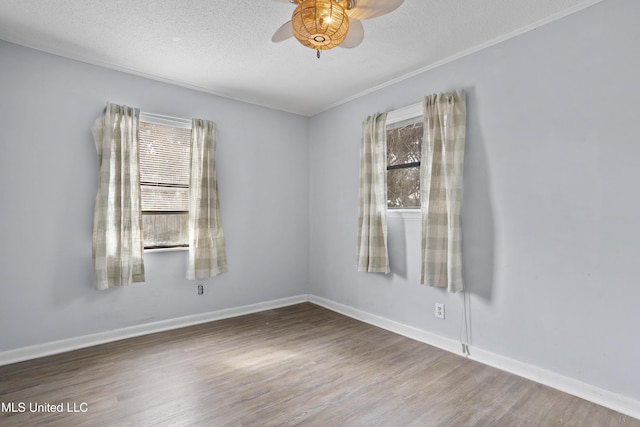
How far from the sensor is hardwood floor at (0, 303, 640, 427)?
1967 millimetres

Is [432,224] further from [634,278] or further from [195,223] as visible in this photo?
[195,223]

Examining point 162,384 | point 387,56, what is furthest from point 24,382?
point 387,56

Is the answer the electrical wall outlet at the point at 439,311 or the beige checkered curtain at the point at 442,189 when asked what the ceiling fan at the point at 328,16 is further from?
the electrical wall outlet at the point at 439,311

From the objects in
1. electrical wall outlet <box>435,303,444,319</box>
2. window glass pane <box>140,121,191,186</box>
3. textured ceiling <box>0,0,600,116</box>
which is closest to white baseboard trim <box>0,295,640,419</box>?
electrical wall outlet <box>435,303,444,319</box>

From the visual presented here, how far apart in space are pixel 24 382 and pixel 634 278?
13.4 ft

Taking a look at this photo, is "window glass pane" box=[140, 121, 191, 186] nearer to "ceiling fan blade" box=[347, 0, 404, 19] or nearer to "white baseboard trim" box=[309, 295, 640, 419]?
"ceiling fan blade" box=[347, 0, 404, 19]

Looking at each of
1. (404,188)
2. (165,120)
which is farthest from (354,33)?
(165,120)

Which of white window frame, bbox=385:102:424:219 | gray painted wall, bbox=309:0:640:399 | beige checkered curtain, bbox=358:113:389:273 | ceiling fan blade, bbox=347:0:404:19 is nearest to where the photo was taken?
ceiling fan blade, bbox=347:0:404:19

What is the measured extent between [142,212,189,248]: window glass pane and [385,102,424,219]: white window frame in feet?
7.27

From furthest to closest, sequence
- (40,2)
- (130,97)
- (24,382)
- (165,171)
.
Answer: (165,171) → (130,97) → (24,382) → (40,2)

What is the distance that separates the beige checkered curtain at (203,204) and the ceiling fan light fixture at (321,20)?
219cm

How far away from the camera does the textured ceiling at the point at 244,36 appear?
2.26m

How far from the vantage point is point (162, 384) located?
2.35 metres

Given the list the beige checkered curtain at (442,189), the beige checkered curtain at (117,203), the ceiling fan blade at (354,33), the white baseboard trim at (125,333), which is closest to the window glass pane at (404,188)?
the beige checkered curtain at (442,189)
